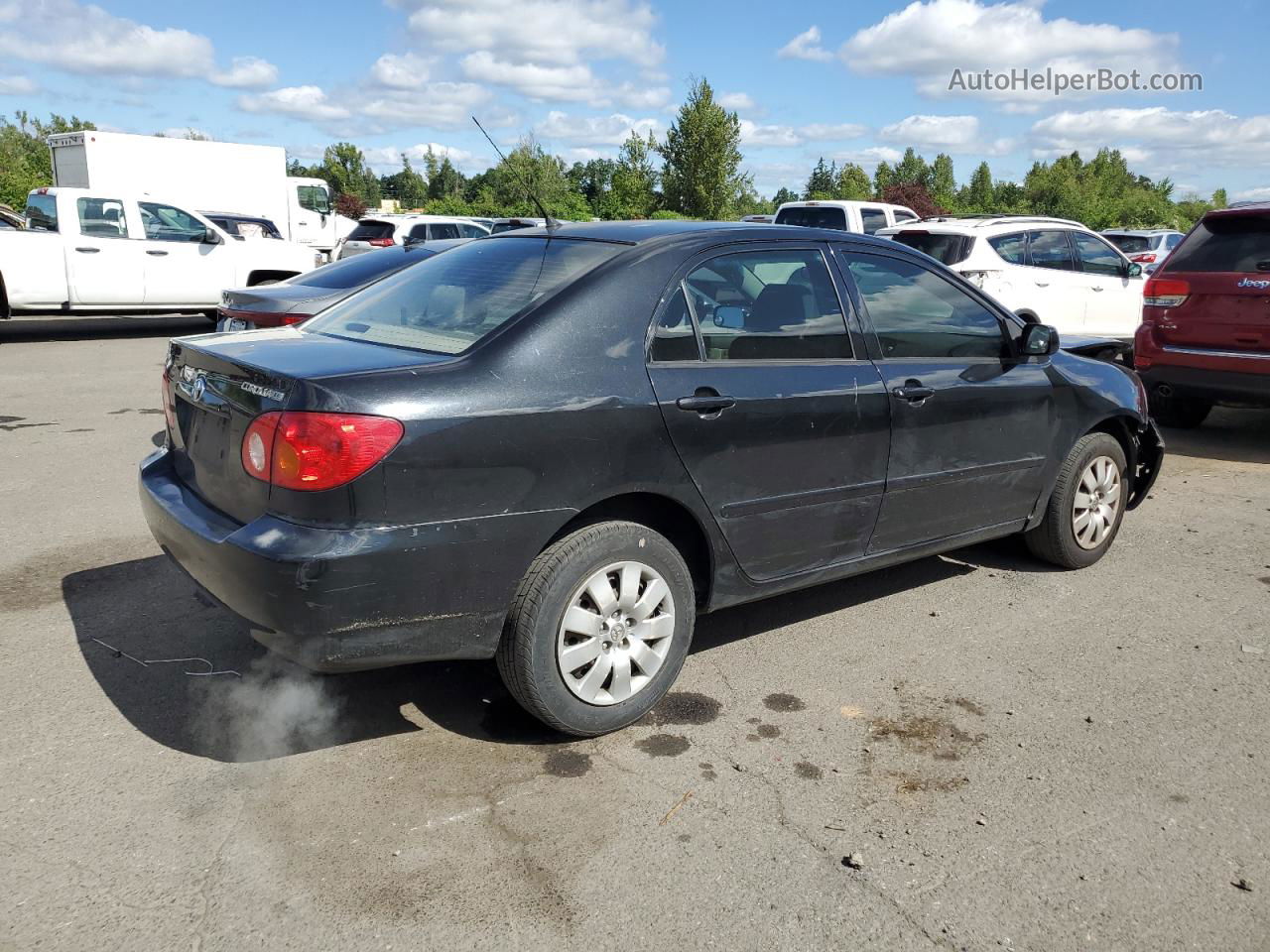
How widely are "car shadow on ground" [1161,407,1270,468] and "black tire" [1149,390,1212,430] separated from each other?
8cm

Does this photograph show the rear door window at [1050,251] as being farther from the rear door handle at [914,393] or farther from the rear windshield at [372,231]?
the rear windshield at [372,231]

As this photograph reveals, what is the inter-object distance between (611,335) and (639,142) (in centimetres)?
4238

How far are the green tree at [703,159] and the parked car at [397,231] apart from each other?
919 inches

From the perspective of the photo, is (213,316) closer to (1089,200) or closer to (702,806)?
(702,806)

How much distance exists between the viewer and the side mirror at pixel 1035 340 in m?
4.82

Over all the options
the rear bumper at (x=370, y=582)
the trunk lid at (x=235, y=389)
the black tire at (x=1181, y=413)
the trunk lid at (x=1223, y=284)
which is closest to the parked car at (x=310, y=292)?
the trunk lid at (x=235, y=389)

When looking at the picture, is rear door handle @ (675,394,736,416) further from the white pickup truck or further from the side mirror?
the white pickup truck

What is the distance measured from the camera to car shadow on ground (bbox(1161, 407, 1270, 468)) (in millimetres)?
8594

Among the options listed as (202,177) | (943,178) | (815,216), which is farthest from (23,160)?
(943,178)

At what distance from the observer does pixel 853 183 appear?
58.1 meters

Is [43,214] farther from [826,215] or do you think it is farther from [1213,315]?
[1213,315]

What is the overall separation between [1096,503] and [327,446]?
397 centimetres

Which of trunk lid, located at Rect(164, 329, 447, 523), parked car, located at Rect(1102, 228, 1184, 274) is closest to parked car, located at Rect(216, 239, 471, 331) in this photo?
trunk lid, located at Rect(164, 329, 447, 523)

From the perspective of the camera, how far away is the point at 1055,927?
266 centimetres
